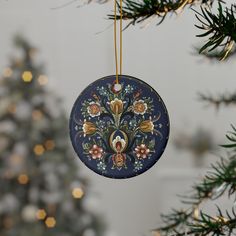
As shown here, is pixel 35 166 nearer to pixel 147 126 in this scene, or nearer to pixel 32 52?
pixel 32 52

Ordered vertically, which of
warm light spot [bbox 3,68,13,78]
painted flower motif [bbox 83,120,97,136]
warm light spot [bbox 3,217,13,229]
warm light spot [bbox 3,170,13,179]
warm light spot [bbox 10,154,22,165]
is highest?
warm light spot [bbox 3,68,13,78]

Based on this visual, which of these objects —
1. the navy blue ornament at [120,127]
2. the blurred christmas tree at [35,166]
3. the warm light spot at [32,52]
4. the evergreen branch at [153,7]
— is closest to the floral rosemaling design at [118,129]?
A: the navy blue ornament at [120,127]

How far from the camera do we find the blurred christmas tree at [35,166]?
6.43 feet

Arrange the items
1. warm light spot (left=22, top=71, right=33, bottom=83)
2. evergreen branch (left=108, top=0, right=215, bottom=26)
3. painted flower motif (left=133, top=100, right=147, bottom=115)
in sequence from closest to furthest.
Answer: evergreen branch (left=108, top=0, right=215, bottom=26) < painted flower motif (left=133, top=100, right=147, bottom=115) < warm light spot (left=22, top=71, right=33, bottom=83)

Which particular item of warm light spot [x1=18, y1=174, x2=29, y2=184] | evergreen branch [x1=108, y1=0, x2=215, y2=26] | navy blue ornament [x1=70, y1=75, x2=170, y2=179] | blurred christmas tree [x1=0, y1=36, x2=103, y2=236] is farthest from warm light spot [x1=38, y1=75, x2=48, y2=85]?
evergreen branch [x1=108, y1=0, x2=215, y2=26]

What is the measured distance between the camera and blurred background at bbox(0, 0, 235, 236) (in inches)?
78.6

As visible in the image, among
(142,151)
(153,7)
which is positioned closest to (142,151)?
(142,151)

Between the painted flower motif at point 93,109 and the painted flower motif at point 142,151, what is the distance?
6cm

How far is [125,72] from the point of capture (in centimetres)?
220

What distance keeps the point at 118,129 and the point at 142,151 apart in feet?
0.11

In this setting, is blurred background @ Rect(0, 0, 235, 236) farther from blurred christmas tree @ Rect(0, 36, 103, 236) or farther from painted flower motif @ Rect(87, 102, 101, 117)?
painted flower motif @ Rect(87, 102, 101, 117)

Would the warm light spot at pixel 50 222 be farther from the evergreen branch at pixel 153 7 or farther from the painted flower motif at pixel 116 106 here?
the evergreen branch at pixel 153 7

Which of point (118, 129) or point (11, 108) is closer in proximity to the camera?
point (118, 129)

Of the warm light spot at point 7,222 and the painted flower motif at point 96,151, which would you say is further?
the warm light spot at point 7,222
